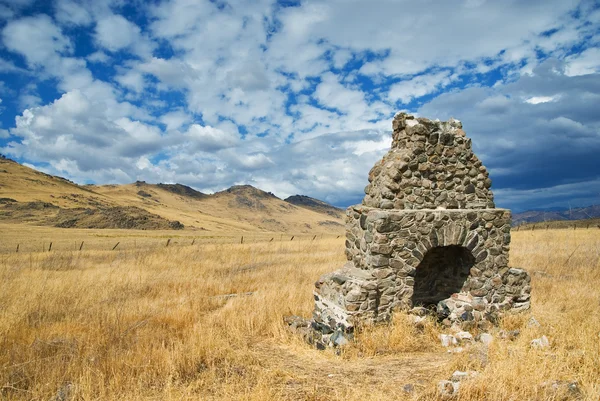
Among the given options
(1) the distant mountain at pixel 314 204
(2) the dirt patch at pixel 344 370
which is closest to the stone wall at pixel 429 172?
(2) the dirt patch at pixel 344 370

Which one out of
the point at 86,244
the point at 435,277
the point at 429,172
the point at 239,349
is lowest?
the point at 239,349

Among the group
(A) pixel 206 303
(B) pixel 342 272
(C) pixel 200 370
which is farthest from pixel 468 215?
(A) pixel 206 303

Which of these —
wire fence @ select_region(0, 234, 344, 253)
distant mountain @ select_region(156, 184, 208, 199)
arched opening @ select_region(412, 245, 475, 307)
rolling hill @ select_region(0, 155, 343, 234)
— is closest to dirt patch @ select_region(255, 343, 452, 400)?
arched opening @ select_region(412, 245, 475, 307)

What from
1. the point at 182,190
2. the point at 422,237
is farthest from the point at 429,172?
the point at 182,190

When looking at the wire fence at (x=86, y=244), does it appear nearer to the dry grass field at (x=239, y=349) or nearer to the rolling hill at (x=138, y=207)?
the dry grass field at (x=239, y=349)

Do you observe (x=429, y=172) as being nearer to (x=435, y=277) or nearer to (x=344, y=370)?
(x=435, y=277)

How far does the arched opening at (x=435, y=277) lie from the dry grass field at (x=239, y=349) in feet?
5.54

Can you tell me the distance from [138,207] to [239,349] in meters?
69.1

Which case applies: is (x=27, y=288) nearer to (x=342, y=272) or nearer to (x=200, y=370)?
(x=200, y=370)

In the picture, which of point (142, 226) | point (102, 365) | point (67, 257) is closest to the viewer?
point (102, 365)

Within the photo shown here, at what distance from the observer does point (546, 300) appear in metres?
9.56

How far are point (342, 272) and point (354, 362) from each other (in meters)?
2.22

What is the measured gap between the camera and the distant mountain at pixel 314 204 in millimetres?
158550

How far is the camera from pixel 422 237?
7.68 metres
